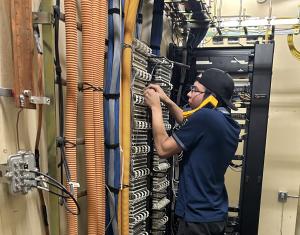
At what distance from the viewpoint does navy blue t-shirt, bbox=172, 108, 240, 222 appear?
1521mm

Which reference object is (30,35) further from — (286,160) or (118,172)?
(286,160)

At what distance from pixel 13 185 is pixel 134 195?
80cm

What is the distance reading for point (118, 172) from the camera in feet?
4.41

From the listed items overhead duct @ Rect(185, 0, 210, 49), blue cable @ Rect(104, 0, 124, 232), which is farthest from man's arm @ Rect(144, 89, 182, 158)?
overhead duct @ Rect(185, 0, 210, 49)

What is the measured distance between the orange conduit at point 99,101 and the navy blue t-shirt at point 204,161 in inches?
19.2

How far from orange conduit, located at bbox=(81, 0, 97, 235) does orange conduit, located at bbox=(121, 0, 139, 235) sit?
23cm

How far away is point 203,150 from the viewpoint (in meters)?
1.56

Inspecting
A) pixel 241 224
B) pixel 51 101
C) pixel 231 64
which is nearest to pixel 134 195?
pixel 51 101

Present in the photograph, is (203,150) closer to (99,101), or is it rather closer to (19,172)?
(99,101)

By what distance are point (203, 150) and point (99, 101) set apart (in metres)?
0.69

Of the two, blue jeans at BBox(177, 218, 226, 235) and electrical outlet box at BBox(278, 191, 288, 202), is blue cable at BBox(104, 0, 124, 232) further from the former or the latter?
electrical outlet box at BBox(278, 191, 288, 202)

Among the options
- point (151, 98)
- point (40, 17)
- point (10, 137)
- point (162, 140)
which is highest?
point (40, 17)

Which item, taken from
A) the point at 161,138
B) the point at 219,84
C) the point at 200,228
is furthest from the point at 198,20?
the point at 200,228

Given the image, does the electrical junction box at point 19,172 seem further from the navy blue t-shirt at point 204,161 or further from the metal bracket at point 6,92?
the navy blue t-shirt at point 204,161
